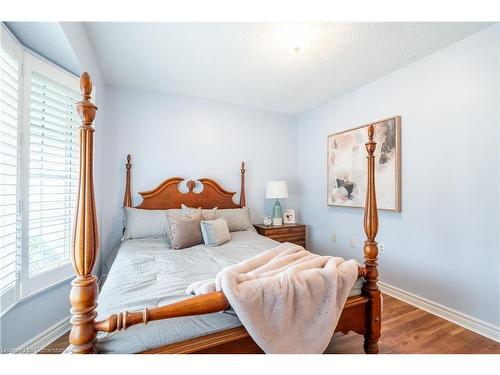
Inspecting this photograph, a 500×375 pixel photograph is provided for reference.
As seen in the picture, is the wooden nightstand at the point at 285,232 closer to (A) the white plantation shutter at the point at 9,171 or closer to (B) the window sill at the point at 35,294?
(B) the window sill at the point at 35,294

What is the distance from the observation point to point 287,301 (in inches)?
42.5

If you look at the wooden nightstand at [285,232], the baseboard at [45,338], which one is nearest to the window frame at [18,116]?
the baseboard at [45,338]

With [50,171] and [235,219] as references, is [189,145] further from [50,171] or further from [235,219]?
[50,171]

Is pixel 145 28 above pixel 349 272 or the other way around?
above

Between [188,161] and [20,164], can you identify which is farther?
[188,161]

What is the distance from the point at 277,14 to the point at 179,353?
1.68 m

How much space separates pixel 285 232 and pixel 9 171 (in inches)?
111

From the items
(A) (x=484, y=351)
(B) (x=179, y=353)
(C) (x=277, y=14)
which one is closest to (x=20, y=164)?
(B) (x=179, y=353)

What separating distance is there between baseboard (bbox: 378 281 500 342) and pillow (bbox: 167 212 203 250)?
2155mm

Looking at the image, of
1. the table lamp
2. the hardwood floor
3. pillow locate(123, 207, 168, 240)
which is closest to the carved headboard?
pillow locate(123, 207, 168, 240)

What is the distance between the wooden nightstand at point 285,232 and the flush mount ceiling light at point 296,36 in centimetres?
215

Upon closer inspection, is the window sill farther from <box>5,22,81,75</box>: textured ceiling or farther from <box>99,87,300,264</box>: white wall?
<box>5,22,81,75</box>: textured ceiling

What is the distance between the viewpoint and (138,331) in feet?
3.06

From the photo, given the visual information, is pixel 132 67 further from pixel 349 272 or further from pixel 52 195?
pixel 349 272
